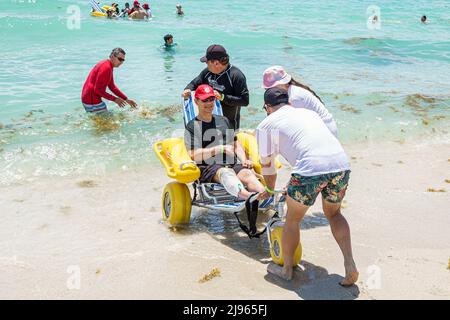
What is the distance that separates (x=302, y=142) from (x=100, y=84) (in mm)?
5761

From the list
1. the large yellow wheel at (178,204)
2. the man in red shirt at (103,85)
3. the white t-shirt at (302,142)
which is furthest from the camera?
the man in red shirt at (103,85)

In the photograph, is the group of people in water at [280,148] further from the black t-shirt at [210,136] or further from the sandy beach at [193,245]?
the sandy beach at [193,245]

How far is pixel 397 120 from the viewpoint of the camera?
33.7 ft

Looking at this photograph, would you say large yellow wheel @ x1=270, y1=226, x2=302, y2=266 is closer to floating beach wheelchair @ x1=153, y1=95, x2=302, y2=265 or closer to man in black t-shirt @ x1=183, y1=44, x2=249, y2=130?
floating beach wheelchair @ x1=153, y1=95, x2=302, y2=265

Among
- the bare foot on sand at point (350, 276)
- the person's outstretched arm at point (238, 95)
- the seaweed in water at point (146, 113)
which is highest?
the person's outstretched arm at point (238, 95)

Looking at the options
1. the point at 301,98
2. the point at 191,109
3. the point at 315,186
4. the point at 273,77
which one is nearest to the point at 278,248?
the point at 315,186

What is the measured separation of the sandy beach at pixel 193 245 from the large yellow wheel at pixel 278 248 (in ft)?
0.48

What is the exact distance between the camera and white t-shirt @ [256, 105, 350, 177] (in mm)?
3893

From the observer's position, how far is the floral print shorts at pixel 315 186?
3928 millimetres

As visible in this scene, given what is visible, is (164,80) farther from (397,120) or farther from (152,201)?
(152,201)

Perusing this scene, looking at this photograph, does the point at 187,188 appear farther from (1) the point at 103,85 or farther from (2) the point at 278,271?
(1) the point at 103,85

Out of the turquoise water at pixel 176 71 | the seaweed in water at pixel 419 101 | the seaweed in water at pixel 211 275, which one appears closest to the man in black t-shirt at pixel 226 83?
the turquoise water at pixel 176 71

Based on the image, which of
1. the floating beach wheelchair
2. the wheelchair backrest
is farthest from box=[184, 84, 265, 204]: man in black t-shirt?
the wheelchair backrest

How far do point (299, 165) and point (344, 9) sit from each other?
30.2 meters
